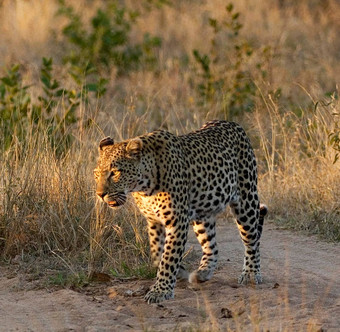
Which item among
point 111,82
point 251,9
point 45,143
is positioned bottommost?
point 45,143

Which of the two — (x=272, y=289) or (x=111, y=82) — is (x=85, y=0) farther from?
(x=272, y=289)

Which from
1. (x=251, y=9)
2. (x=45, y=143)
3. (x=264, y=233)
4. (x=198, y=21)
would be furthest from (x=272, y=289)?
(x=251, y=9)

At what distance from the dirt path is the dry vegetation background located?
0.40 metres

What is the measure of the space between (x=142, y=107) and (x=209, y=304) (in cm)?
745

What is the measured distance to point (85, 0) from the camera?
67.9 feet

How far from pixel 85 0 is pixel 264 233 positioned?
43.5 feet

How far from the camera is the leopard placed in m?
6.23

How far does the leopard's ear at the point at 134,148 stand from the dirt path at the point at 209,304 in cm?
105

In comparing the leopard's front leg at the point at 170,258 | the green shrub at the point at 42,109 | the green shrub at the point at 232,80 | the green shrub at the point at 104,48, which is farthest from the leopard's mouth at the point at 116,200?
the green shrub at the point at 104,48

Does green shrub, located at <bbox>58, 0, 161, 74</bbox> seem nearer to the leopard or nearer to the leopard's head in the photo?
the leopard

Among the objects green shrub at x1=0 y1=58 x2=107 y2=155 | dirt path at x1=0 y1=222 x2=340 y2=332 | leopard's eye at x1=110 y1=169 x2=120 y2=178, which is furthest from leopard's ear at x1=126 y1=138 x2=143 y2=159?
green shrub at x1=0 y1=58 x2=107 y2=155

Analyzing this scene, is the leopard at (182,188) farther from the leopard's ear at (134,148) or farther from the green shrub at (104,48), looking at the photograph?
the green shrub at (104,48)

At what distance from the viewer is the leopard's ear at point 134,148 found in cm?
623

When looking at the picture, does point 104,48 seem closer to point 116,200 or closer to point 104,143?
point 104,143
